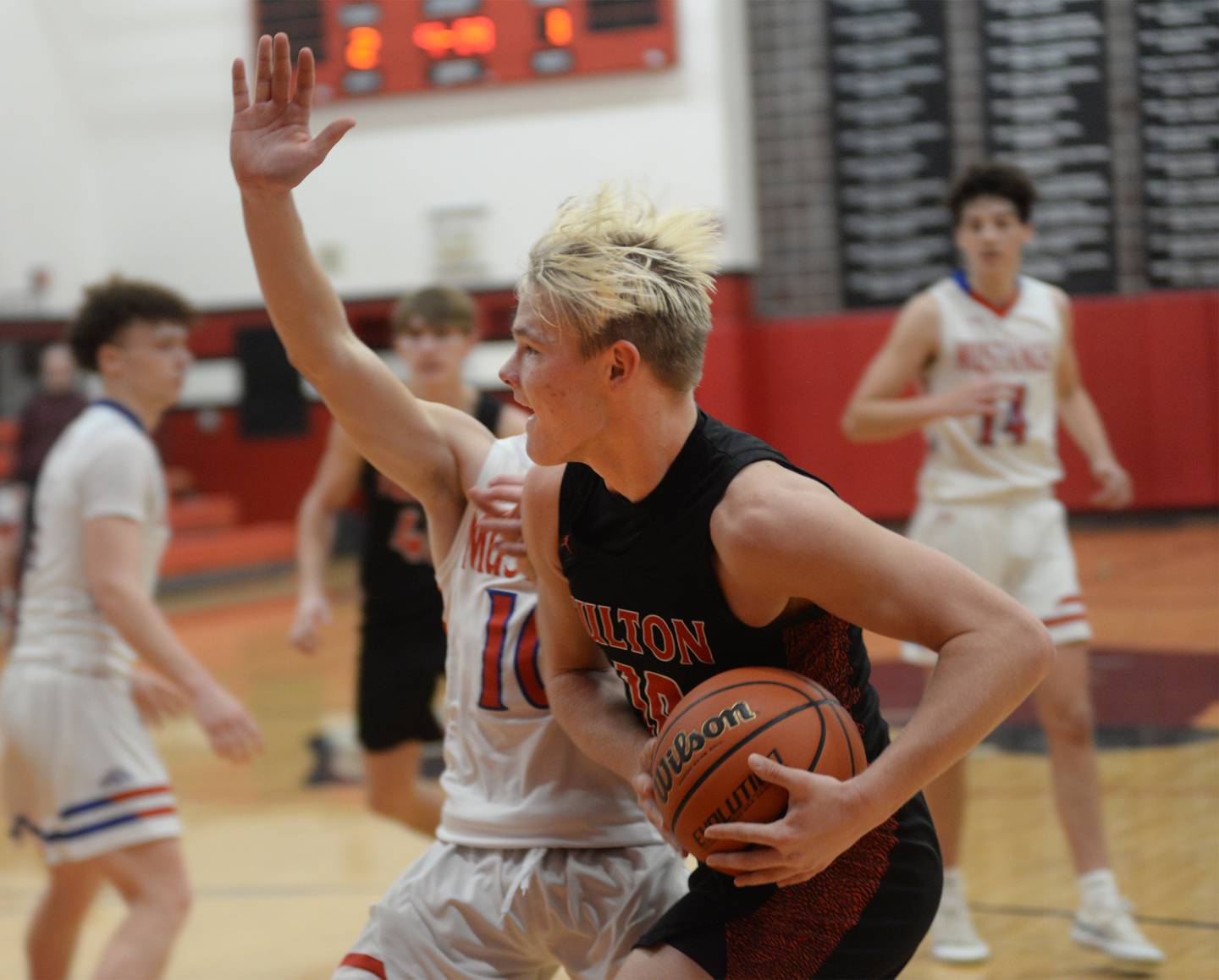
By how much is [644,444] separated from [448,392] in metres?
1.99

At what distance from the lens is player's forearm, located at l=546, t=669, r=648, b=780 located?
6.82 feet

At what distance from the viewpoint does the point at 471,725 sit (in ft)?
7.95

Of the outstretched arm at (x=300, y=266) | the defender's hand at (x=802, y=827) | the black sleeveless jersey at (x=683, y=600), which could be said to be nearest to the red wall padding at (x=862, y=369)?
the outstretched arm at (x=300, y=266)

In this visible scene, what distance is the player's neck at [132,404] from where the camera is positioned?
137 inches

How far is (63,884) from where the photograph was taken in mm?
3465

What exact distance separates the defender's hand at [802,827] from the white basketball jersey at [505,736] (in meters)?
0.62

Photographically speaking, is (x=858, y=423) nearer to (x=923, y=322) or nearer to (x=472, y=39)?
(x=923, y=322)

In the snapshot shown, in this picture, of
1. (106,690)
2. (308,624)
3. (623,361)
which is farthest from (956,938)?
(623,361)

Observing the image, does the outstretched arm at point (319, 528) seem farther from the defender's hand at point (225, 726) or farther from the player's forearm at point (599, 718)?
the player's forearm at point (599, 718)

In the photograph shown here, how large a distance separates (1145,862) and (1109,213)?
682 centimetres

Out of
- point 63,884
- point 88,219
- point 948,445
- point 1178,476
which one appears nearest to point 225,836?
point 63,884

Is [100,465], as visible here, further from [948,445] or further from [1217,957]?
[1217,957]

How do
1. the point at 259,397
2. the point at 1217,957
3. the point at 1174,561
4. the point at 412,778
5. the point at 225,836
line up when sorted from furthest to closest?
the point at 259,397
the point at 1174,561
the point at 225,836
the point at 412,778
the point at 1217,957

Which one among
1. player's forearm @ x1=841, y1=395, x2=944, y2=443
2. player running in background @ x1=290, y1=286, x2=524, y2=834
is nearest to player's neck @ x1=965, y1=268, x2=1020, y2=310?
player's forearm @ x1=841, y1=395, x2=944, y2=443
